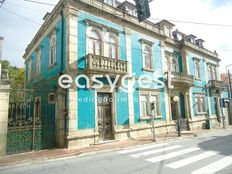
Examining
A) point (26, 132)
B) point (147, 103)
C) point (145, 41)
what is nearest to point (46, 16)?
point (145, 41)

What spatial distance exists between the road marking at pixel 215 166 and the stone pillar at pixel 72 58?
6.56 m

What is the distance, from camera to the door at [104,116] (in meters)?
11.7

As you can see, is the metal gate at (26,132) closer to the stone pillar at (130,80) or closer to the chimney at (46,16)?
the stone pillar at (130,80)

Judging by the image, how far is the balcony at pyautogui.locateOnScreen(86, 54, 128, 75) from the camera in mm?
10906

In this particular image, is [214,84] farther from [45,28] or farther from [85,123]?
[45,28]

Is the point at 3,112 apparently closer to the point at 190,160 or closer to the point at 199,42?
the point at 190,160

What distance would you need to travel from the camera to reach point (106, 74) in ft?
38.0

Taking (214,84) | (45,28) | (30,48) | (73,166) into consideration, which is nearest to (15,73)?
(30,48)

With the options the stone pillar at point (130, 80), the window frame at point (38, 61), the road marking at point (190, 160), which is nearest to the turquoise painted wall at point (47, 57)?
the window frame at point (38, 61)

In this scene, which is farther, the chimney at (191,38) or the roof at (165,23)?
the chimney at (191,38)

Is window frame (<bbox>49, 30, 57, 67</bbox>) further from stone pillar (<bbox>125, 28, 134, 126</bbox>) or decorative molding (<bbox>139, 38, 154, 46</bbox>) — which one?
decorative molding (<bbox>139, 38, 154, 46</bbox>)

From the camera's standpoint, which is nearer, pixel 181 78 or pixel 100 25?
pixel 100 25

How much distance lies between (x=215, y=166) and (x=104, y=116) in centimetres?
696

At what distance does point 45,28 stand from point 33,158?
1031 cm
